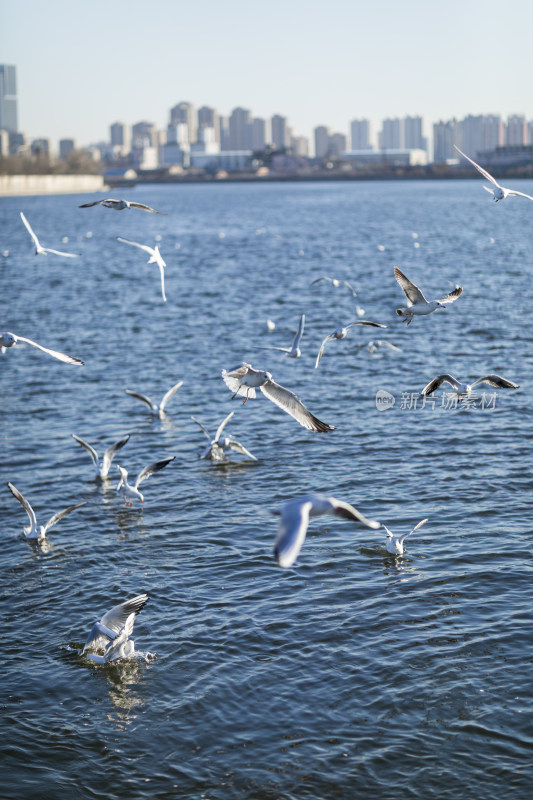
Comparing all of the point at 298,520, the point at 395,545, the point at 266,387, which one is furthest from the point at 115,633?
the point at 298,520

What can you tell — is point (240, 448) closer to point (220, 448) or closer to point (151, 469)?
point (220, 448)

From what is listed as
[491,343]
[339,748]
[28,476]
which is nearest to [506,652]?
[339,748]

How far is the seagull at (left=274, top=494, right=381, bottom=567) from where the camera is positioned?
329 inches

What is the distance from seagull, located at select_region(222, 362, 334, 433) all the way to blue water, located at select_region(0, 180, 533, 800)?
3.72 m

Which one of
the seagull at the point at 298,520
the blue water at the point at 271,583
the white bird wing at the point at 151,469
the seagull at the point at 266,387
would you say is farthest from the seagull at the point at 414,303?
the white bird wing at the point at 151,469

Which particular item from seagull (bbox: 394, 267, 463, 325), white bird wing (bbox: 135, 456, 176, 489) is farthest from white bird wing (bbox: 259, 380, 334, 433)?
white bird wing (bbox: 135, 456, 176, 489)

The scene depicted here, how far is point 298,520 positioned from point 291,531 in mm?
195

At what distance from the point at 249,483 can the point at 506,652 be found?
8455 millimetres

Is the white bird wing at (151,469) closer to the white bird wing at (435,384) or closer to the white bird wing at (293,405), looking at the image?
the white bird wing at (435,384)

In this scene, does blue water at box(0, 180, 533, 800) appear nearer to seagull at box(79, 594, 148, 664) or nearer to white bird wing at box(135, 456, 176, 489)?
seagull at box(79, 594, 148, 664)

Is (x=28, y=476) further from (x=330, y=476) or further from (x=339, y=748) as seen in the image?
(x=339, y=748)

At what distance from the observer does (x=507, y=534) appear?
18000 millimetres

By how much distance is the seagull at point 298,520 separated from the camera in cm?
837

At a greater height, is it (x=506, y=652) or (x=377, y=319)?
(x=377, y=319)
